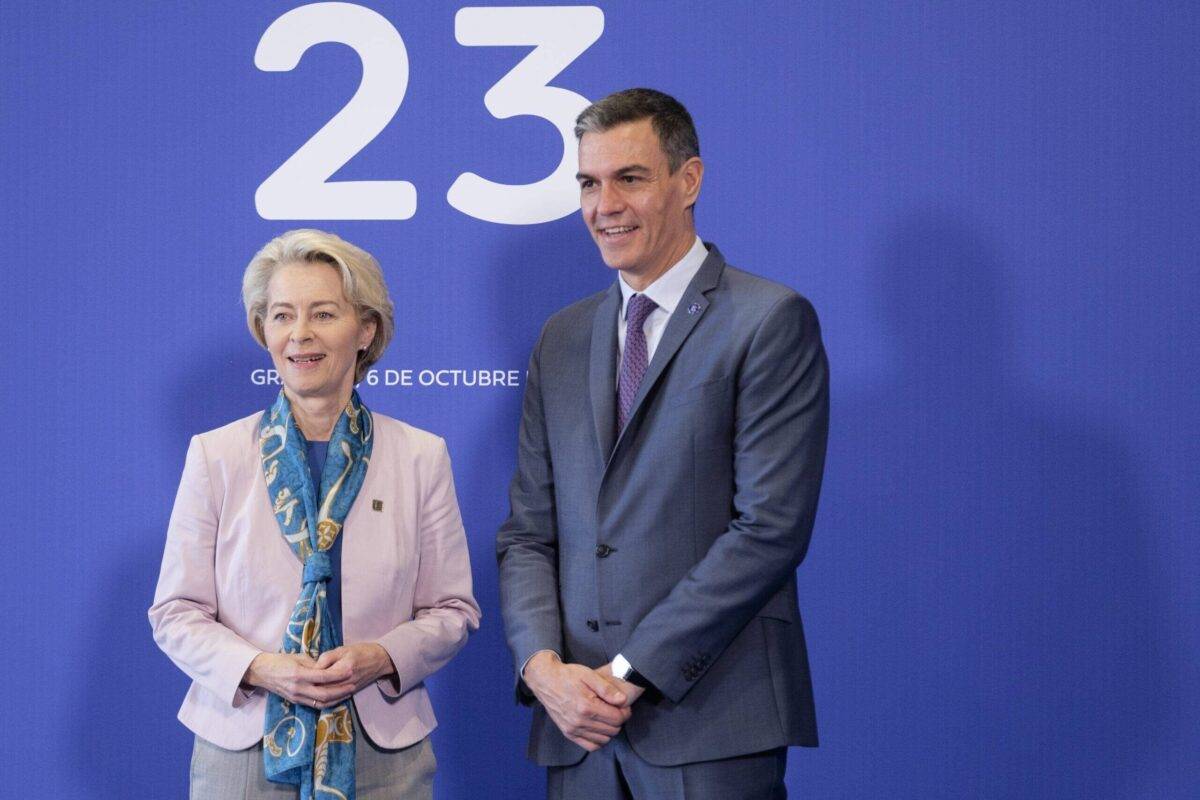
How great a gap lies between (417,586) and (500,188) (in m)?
1.23

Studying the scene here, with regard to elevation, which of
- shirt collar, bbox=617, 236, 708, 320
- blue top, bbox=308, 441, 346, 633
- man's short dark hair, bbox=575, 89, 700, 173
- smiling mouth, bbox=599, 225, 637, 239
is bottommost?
blue top, bbox=308, 441, 346, 633

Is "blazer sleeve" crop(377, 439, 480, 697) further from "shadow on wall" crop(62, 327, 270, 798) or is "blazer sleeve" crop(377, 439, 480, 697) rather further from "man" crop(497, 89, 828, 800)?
"shadow on wall" crop(62, 327, 270, 798)

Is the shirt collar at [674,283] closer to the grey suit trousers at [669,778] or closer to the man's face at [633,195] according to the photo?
the man's face at [633,195]

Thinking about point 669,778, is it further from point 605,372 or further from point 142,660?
point 142,660

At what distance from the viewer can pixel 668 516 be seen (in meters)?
2.28

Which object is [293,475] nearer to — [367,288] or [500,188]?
[367,288]

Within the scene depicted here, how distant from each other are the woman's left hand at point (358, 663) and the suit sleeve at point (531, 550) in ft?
0.77

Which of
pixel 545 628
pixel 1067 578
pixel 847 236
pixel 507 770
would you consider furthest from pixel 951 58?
pixel 507 770

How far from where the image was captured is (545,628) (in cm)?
236

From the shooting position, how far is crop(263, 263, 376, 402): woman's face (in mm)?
2371

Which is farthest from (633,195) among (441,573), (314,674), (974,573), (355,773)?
(974,573)

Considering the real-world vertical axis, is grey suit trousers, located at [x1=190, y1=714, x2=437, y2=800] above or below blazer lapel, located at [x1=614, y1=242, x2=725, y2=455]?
below

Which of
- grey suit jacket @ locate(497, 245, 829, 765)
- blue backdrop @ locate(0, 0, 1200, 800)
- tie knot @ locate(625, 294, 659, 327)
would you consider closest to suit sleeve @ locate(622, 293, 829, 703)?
grey suit jacket @ locate(497, 245, 829, 765)

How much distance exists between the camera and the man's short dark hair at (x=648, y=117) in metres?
2.43
